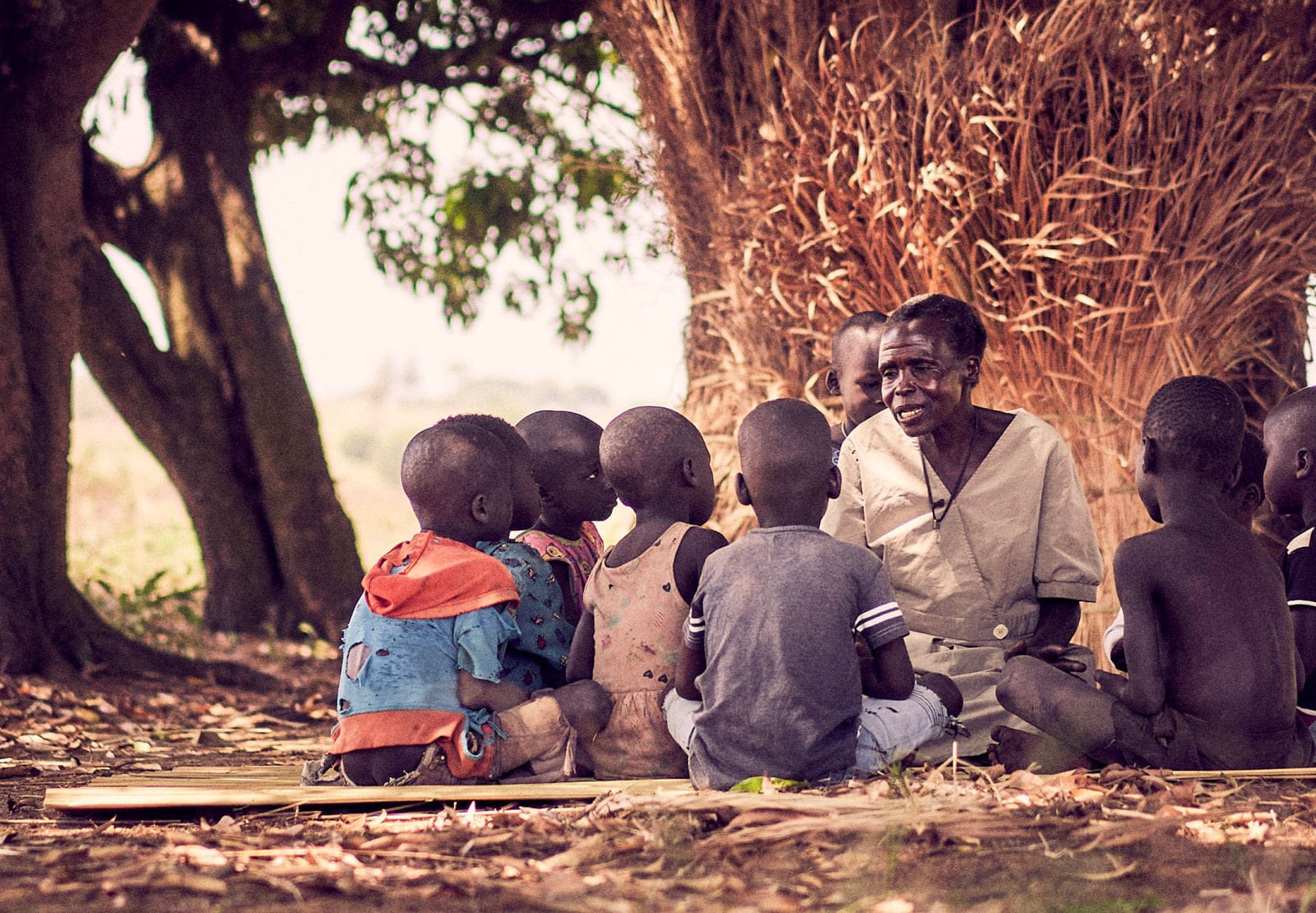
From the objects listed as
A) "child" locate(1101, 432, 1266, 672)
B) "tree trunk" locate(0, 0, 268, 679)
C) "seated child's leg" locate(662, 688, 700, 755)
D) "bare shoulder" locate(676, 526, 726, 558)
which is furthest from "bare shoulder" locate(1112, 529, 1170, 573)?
"tree trunk" locate(0, 0, 268, 679)

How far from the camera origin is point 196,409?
711 centimetres

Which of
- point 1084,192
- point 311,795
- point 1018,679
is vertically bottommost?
point 311,795

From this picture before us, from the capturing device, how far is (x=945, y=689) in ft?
11.2

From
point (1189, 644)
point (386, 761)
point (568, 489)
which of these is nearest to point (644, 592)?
point (568, 489)

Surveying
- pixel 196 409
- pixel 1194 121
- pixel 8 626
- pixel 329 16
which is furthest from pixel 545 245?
pixel 1194 121

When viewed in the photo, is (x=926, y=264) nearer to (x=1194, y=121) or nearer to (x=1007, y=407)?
(x=1007, y=407)

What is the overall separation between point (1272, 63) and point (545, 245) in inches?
213

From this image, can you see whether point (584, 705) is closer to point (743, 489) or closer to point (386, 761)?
point (386, 761)

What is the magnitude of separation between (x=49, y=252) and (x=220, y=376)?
1786 mm

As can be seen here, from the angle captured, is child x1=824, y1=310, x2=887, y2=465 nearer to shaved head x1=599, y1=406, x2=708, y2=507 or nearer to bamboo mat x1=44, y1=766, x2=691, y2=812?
shaved head x1=599, y1=406, x2=708, y2=507

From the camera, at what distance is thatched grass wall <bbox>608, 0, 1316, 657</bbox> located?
4.14 metres

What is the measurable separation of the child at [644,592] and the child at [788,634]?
0.69 ft

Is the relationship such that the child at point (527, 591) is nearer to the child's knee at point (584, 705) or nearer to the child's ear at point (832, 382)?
the child's knee at point (584, 705)

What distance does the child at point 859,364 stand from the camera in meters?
4.01
